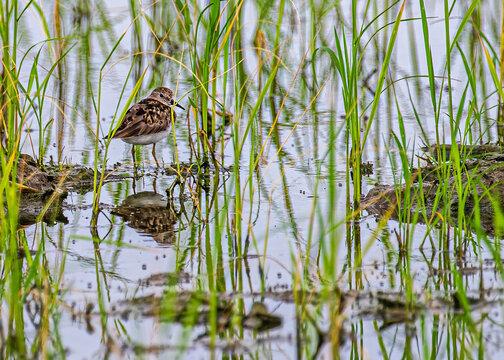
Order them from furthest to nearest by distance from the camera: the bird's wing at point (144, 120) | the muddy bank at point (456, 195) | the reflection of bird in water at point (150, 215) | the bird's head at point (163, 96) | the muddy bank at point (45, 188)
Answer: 1. the bird's head at point (163, 96)
2. the bird's wing at point (144, 120)
3. the muddy bank at point (45, 188)
4. the muddy bank at point (456, 195)
5. the reflection of bird in water at point (150, 215)

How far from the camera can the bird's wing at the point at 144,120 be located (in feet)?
24.4

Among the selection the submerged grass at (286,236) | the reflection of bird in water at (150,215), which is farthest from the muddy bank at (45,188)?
the reflection of bird in water at (150,215)

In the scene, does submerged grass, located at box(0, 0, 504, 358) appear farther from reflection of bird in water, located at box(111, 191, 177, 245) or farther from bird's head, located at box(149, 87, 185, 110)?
bird's head, located at box(149, 87, 185, 110)

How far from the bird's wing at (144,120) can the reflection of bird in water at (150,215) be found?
0.86 meters

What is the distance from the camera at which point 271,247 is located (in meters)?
5.33

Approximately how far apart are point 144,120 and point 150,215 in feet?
5.22

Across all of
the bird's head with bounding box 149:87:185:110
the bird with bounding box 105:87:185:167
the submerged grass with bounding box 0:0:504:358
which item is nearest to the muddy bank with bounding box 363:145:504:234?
the submerged grass with bounding box 0:0:504:358

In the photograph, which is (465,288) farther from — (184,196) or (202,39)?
(202,39)

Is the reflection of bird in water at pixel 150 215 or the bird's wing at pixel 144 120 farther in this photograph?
the bird's wing at pixel 144 120

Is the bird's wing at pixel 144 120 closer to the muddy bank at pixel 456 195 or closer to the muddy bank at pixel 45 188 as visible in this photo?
the muddy bank at pixel 45 188

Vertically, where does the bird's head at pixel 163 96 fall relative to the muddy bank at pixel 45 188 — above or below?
above

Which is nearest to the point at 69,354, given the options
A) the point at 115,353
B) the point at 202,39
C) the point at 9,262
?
the point at 115,353

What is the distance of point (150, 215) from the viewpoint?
20.1 feet

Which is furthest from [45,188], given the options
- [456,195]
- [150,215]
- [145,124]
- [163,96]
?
[456,195]
